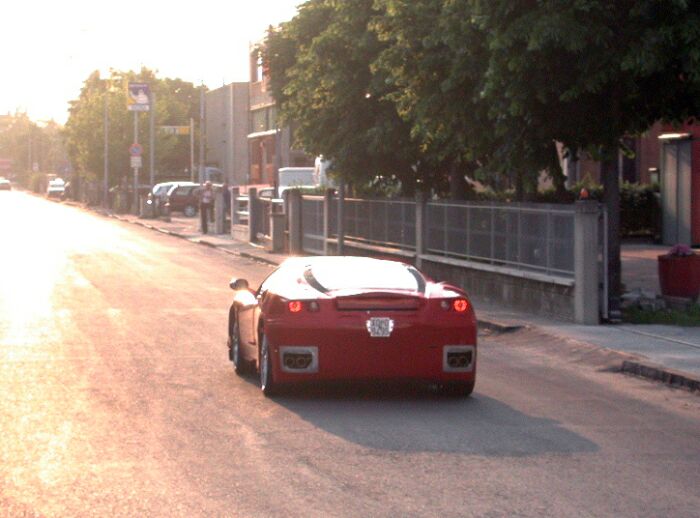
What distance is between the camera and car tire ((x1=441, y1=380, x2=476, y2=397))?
42.0ft

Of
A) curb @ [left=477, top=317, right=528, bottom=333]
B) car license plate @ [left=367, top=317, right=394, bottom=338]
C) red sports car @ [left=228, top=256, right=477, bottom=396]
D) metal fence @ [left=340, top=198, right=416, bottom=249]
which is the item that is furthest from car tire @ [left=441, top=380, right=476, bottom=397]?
metal fence @ [left=340, top=198, right=416, bottom=249]

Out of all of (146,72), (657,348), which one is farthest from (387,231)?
(146,72)

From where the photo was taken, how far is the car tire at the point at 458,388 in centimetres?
1279

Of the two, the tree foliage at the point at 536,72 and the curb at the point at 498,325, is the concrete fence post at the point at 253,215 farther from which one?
the curb at the point at 498,325

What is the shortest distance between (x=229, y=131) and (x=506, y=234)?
8876 centimetres

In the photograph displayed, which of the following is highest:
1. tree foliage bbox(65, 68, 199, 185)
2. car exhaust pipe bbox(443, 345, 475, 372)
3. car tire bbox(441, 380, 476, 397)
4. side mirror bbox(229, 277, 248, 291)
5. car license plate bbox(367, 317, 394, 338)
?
tree foliage bbox(65, 68, 199, 185)

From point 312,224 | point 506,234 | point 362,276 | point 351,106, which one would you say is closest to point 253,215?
point 312,224

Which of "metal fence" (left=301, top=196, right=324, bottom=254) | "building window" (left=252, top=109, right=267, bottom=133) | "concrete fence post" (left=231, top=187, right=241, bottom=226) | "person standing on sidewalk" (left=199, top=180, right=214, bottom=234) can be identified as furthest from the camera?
"building window" (left=252, top=109, right=267, bottom=133)

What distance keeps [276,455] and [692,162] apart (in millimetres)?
28125

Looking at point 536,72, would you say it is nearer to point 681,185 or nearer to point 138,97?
point 681,185

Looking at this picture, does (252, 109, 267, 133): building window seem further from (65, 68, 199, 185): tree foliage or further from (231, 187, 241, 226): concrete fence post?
(231, 187, 241, 226): concrete fence post

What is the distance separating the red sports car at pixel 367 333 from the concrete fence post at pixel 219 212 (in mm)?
41277

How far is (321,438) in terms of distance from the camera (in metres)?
10.6

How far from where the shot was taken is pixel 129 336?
18.2m
